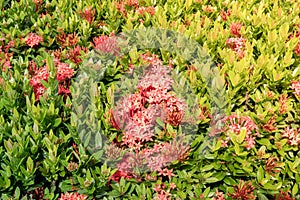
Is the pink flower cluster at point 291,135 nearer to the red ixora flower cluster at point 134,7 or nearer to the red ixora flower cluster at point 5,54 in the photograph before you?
the red ixora flower cluster at point 134,7

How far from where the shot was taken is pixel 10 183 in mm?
2553

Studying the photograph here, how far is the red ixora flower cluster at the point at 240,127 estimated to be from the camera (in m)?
2.69

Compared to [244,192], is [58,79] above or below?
above

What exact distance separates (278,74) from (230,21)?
3.70 ft

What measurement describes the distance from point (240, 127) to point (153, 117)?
612 mm

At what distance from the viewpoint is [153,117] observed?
2.82 m

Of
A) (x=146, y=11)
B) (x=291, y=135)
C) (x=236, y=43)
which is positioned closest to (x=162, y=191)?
(x=291, y=135)

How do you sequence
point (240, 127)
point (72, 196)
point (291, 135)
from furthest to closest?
1. point (291, 135)
2. point (240, 127)
3. point (72, 196)

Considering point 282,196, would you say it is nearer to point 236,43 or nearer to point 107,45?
point 236,43

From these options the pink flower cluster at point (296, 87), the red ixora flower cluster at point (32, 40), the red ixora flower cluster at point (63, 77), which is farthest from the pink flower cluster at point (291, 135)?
the red ixora flower cluster at point (32, 40)

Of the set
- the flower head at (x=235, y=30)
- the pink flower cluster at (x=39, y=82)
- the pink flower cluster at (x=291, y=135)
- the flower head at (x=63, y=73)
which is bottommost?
the pink flower cluster at (x=291, y=135)

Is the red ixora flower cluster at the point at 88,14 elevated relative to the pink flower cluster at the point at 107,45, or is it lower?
elevated

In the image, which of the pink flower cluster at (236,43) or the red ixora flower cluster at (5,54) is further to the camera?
the pink flower cluster at (236,43)

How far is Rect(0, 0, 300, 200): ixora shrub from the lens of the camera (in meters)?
2.65
